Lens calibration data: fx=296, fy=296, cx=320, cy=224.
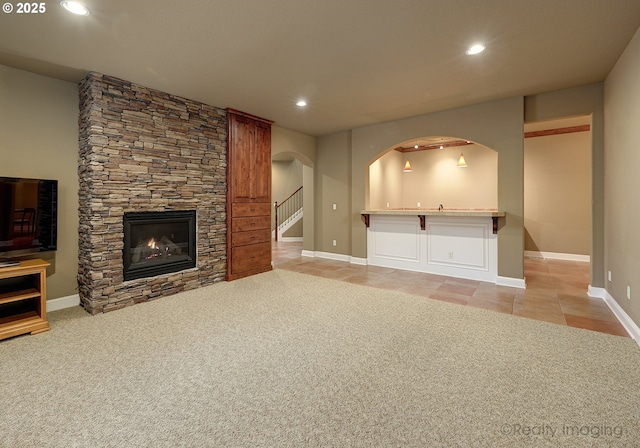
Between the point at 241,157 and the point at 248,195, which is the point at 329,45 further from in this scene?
the point at 248,195

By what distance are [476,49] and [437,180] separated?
5.44 meters

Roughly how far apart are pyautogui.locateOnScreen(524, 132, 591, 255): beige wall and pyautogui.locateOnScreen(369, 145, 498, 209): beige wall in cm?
81

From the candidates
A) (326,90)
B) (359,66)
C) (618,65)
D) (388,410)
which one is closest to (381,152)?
(326,90)

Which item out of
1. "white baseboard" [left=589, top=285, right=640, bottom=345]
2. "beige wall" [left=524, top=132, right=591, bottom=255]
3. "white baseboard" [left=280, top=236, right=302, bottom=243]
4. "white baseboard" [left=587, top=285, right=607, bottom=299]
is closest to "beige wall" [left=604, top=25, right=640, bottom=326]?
"white baseboard" [left=589, top=285, right=640, bottom=345]

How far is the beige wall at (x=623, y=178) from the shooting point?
9.13ft

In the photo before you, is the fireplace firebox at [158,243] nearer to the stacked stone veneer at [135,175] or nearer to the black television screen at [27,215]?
the stacked stone veneer at [135,175]

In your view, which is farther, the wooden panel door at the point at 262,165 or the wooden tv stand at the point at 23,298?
the wooden panel door at the point at 262,165

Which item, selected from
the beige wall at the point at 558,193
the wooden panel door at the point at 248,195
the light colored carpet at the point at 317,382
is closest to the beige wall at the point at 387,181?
the wooden panel door at the point at 248,195

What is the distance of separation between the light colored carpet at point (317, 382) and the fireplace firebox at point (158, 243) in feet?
2.47

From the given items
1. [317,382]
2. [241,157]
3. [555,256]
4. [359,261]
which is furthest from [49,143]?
[555,256]

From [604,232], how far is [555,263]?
2.79 meters

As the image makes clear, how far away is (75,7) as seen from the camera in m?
2.34

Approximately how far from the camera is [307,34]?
2760 millimetres

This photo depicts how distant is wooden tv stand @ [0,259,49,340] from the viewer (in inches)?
112
